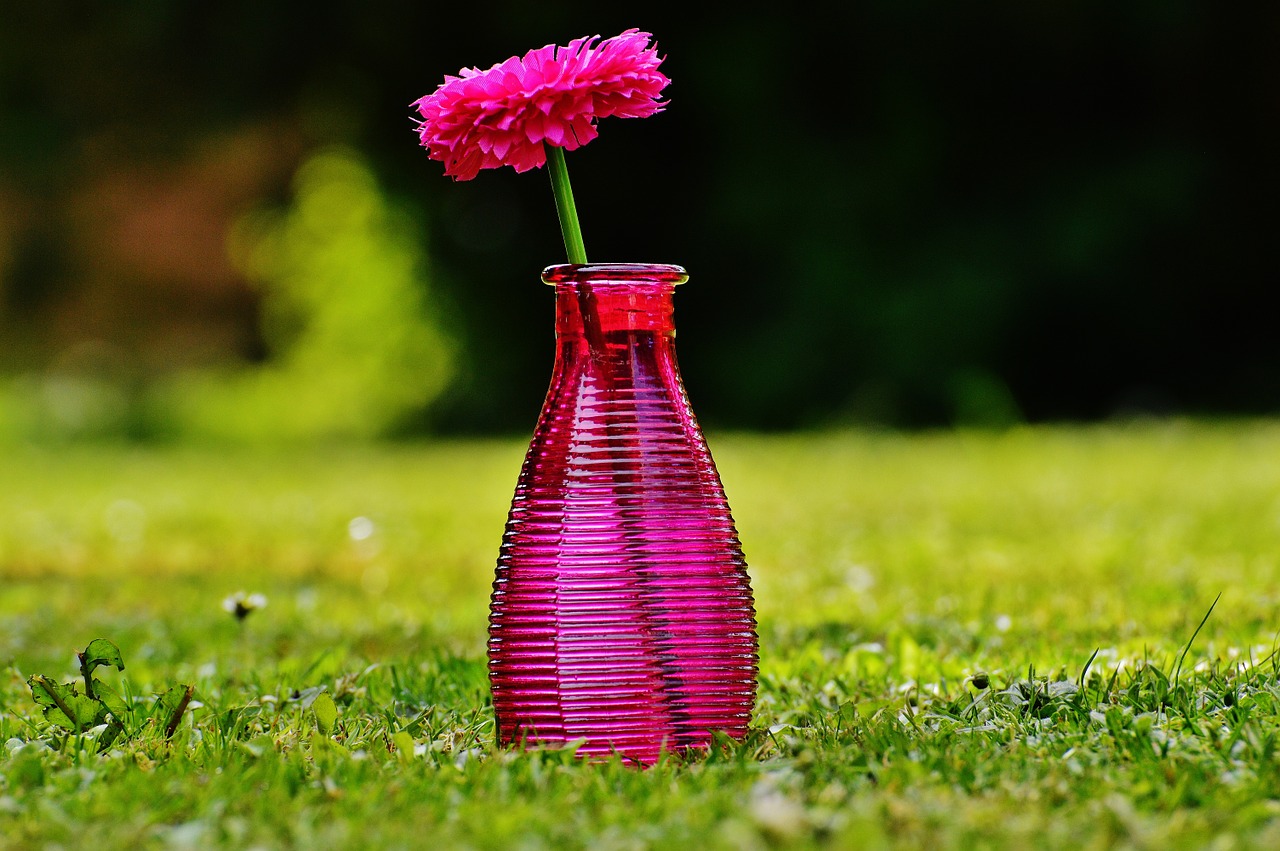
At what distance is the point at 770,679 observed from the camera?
3398 mm

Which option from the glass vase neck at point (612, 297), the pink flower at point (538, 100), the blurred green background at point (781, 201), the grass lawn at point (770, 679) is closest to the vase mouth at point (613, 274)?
the glass vase neck at point (612, 297)

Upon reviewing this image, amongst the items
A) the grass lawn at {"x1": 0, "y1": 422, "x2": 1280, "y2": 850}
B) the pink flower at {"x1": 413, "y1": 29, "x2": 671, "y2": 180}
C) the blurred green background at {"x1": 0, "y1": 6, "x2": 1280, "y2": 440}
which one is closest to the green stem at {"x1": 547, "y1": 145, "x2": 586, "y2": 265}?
the pink flower at {"x1": 413, "y1": 29, "x2": 671, "y2": 180}

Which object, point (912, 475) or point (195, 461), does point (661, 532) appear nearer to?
point (912, 475)

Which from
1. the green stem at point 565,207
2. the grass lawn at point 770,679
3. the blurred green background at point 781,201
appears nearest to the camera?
the grass lawn at point 770,679

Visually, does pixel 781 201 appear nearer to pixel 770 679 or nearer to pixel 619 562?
pixel 770 679

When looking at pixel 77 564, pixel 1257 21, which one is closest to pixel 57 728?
pixel 77 564

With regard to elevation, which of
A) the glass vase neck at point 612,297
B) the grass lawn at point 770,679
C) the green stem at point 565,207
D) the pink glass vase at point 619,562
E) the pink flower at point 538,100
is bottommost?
the grass lawn at point 770,679

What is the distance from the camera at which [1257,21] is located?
47.7 feet

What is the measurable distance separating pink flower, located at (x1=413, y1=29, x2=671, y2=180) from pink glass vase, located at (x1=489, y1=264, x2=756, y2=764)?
0.74 feet

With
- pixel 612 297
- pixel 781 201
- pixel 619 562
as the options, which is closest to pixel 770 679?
pixel 619 562

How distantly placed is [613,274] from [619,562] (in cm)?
47

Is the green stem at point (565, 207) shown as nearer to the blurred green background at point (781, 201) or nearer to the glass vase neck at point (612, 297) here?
the glass vase neck at point (612, 297)

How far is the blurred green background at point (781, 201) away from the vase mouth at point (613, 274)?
9672 mm

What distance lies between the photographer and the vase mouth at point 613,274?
103 inches
